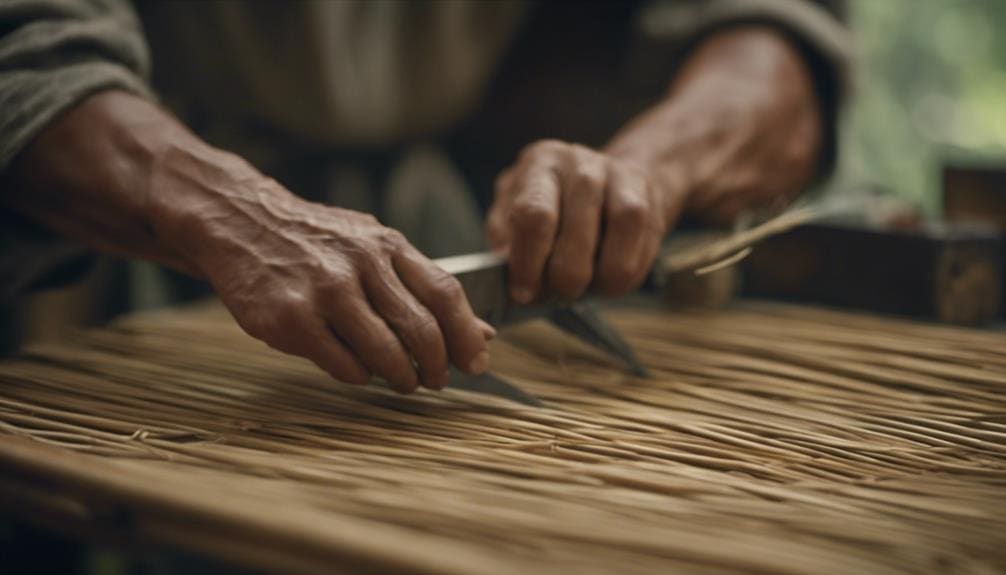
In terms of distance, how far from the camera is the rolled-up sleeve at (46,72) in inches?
30.2

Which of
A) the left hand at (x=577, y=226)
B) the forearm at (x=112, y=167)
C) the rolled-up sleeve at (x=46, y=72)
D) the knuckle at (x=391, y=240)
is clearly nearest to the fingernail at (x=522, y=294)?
the left hand at (x=577, y=226)

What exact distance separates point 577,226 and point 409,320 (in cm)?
18

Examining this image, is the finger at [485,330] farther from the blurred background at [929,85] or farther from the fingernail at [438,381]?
the blurred background at [929,85]

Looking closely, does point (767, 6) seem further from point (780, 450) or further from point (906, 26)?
point (906, 26)

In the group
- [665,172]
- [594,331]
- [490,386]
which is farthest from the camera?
[665,172]

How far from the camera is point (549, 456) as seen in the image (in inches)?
23.8

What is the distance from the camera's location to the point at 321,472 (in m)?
0.56

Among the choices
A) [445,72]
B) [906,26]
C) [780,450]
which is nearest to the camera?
[780,450]

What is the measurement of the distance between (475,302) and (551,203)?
9 centimetres

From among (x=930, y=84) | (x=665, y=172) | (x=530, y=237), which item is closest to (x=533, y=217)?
(x=530, y=237)

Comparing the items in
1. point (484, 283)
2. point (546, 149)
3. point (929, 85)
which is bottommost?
point (484, 283)

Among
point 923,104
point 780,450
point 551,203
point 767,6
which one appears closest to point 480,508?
point 780,450

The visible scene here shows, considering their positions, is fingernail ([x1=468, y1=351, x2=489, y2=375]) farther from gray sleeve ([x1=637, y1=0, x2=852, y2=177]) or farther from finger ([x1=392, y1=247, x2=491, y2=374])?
gray sleeve ([x1=637, y1=0, x2=852, y2=177])

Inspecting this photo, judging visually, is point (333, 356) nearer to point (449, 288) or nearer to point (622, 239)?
point (449, 288)
